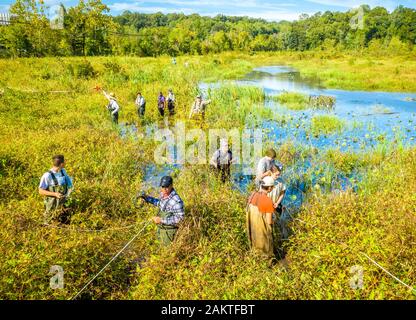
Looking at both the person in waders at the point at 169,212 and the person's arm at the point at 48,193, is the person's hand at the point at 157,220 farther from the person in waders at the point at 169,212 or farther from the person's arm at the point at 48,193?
the person's arm at the point at 48,193

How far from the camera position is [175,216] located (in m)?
5.32

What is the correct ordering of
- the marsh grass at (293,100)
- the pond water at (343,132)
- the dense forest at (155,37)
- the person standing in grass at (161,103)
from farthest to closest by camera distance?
the dense forest at (155,37) → the marsh grass at (293,100) → the person standing in grass at (161,103) → the pond water at (343,132)

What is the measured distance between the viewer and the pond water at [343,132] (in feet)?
29.2

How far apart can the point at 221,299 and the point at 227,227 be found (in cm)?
162

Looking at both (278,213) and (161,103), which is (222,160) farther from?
(161,103)

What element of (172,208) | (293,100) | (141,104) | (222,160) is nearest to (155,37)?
(293,100)

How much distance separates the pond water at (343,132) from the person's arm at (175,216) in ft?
8.76

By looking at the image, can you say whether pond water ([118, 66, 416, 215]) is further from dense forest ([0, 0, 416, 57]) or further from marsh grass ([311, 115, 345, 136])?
dense forest ([0, 0, 416, 57])

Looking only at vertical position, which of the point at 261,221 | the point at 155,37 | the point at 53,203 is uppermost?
the point at 155,37

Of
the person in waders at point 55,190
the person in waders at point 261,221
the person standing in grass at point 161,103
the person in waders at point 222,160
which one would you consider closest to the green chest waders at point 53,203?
the person in waders at point 55,190

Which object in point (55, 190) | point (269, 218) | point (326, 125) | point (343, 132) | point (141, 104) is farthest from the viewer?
point (141, 104)

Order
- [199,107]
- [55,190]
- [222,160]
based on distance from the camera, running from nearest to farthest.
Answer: [55,190] < [222,160] < [199,107]

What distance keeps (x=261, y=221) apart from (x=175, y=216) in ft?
4.46

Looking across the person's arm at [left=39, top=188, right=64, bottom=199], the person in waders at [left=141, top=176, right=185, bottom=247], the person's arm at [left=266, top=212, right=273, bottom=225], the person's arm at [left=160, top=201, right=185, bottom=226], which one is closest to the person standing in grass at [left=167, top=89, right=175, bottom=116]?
the person's arm at [left=39, top=188, right=64, bottom=199]
